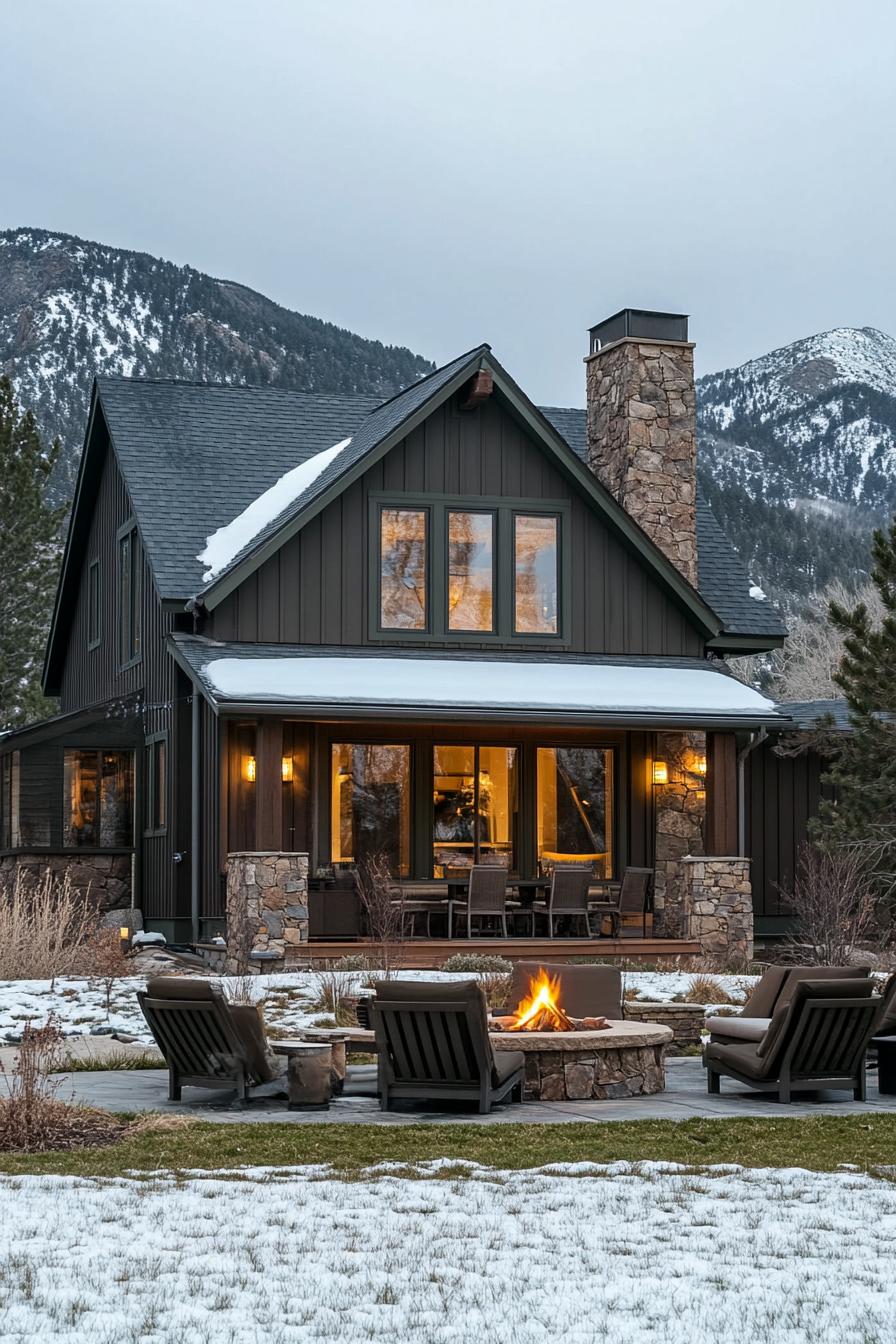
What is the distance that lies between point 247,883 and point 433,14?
854 inches

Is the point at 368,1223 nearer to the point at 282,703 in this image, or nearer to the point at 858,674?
the point at 282,703

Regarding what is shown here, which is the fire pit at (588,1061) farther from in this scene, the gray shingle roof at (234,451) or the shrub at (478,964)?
the gray shingle roof at (234,451)

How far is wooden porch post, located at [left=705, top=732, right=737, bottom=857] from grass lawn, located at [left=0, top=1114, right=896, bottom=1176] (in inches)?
370

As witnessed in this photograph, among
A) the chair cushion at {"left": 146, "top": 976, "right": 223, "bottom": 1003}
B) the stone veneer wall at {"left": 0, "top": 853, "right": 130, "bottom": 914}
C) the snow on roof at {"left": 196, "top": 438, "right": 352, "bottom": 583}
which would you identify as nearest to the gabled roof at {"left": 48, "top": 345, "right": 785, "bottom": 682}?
the snow on roof at {"left": 196, "top": 438, "right": 352, "bottom": 583}

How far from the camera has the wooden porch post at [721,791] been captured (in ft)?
63.4

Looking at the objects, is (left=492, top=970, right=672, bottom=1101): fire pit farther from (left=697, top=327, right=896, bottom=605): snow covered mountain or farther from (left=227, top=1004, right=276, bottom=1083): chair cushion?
(left=697, top=327, right=896, bottom=605): snow covered mountain

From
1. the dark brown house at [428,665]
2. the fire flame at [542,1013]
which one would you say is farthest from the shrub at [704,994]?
the fire flame at [542,1013]

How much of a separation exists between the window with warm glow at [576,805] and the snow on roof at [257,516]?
12.9ft

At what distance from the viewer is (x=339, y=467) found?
66.1ft

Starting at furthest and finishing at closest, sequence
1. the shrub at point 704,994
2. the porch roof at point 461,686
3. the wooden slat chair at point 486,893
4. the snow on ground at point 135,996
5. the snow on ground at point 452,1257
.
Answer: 1. the wooden slat chair at point 486,893
2. the porch roof at point 461,686
3. the shrub at point 704,994
4. the snow on ground at point 135,996
5. the snow on ground at point 452,1257

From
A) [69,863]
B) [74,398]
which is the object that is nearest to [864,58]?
[69,863]

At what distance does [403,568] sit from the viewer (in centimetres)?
1991

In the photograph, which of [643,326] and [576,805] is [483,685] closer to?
[576,805]

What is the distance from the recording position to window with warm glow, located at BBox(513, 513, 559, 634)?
20344mm
